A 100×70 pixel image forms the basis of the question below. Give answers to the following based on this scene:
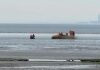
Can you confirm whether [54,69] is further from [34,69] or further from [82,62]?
[82,62]

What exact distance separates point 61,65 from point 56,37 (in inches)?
2077

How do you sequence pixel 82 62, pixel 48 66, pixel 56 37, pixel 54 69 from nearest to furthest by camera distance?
pixel 54 69 → pixel 48 66 → pixel 82 62 → pixel 56 37

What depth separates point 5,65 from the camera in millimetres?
29281

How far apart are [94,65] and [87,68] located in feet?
6.45

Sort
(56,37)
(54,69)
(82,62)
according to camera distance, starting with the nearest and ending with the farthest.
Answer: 1. (54,69)
2. (82,62)
3. (56,37)

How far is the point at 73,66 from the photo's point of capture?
94.9ft

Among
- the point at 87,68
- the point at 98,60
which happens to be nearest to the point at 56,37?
the point at 98,60

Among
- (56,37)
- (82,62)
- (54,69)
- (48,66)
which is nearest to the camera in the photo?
(54,69)

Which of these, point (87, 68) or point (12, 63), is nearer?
point (87, 68)

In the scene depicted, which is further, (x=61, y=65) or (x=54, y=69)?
(x=61, y=65)

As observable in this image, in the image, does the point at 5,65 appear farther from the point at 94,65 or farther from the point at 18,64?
the point at 94,65

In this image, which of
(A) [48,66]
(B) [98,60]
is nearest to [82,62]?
(B) [98,60]

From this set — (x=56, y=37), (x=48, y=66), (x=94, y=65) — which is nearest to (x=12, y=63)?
A: (x=48, y=66)

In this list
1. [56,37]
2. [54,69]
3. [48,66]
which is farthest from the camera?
[56,37]
